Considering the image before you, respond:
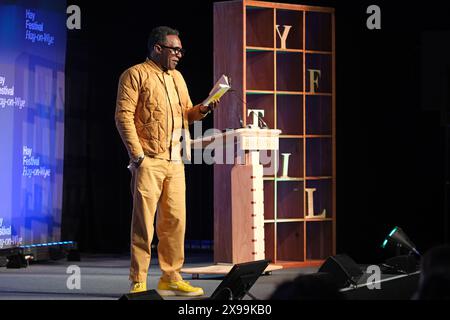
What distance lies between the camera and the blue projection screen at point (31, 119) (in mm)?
7547

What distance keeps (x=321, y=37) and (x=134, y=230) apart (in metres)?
3.48

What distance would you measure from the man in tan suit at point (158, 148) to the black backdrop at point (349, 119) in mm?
3094

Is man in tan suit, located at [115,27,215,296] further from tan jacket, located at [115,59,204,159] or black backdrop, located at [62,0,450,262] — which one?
black backdrop, located at [62,0,450,262]

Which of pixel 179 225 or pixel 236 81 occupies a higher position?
pixel 236 81

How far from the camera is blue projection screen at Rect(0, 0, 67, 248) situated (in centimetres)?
755

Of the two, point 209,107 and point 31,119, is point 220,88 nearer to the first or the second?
point 209,107

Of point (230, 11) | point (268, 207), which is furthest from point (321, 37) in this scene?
point (268, 207)

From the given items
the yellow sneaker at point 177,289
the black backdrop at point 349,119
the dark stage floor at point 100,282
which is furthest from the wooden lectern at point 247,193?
the black backdrop at point 349,119

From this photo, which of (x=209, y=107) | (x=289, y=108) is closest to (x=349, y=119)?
(x=289, y=108)

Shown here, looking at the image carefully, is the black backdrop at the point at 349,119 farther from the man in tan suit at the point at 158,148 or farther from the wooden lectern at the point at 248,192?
the man in tan suit at the point at 158,148

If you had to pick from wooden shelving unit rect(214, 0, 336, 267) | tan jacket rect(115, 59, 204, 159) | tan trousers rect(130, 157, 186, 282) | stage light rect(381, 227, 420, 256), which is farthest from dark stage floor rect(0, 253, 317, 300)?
tan jacket rect(115, 59, 204, 159)
